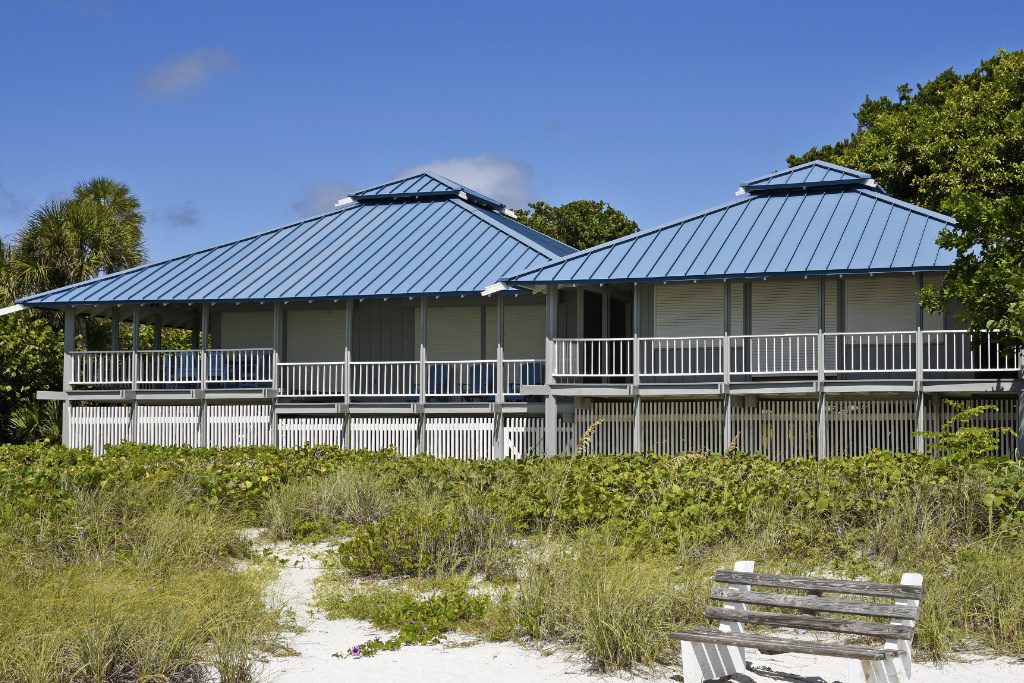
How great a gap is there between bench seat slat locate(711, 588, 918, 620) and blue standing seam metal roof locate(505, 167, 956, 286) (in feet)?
48.0

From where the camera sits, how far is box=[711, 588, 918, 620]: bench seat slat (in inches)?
311

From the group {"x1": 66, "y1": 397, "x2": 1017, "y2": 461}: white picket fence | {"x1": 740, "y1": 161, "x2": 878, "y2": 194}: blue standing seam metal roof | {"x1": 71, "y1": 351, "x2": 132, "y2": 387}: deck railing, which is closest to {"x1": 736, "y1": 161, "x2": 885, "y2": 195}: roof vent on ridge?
{"x1": 740, "y1": 161, "x2": 878, "y2": 194}: blue standing seam metal roof

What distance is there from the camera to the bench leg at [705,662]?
811 cm

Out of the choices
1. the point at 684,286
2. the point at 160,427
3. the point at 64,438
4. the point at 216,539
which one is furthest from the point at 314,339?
the point at 216,539

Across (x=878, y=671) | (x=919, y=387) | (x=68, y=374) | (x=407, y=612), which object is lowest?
(x=407, y=612)

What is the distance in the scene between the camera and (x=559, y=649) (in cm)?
943

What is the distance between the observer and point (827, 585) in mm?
8305

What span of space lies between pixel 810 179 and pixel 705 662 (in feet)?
63.4

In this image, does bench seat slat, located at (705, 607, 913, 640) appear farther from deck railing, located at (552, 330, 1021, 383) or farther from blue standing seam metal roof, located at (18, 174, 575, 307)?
blue standing seam metal roof, located at (18, 174, 575, 307)

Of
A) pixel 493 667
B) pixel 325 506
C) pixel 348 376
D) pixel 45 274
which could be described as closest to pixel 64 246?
pixel 45 274

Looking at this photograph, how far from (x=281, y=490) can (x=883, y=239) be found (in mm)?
13359

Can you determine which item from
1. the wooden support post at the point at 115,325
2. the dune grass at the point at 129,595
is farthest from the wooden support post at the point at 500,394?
the dune grass at the point at 129,595

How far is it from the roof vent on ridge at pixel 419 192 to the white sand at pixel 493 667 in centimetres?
2203

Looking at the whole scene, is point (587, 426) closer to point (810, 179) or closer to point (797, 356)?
point (797, 356)
